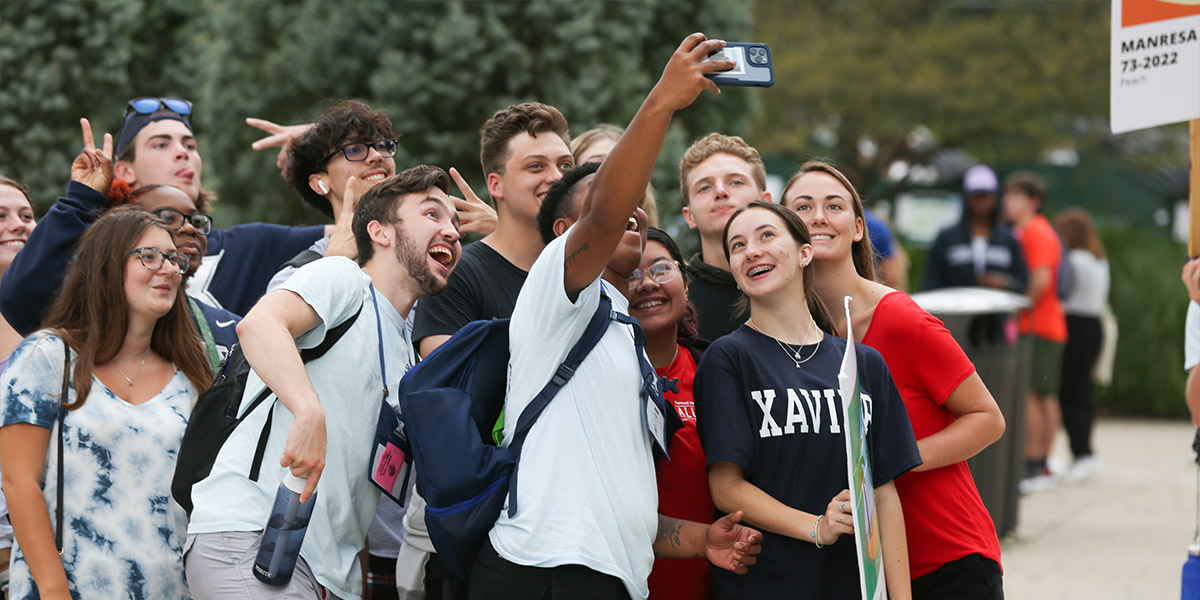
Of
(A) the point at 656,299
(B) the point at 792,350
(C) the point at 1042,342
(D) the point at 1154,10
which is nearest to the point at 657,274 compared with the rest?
(A) the point at 656,299

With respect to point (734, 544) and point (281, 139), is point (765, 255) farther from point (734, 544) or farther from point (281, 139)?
point (281, 139)

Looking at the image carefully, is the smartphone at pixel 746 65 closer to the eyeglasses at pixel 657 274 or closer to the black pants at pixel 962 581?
the eyeglasses at pixel 657 274

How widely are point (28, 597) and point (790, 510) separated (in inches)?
85.9

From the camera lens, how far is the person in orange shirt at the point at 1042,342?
10031 mm

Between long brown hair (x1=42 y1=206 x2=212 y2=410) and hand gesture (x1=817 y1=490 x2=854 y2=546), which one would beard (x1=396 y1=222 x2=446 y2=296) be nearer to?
long brown hair (x1=42 y1=206 x2=212 y2=410)

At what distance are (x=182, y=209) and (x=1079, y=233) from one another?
9.39 meters

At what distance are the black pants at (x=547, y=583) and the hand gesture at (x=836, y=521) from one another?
0.54 metres

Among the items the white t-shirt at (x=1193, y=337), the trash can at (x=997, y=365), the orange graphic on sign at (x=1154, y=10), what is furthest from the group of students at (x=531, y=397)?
the trash can at (x=997, y=365)

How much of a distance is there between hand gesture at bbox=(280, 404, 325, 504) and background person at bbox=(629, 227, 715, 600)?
3.18ft

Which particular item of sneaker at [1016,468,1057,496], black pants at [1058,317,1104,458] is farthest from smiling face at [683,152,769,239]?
black pants at [1058,317,1104,458]

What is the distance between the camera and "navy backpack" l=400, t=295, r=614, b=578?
118 inches

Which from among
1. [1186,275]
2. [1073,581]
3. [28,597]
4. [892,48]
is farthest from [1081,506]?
[892,48]

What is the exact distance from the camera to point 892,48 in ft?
66.0

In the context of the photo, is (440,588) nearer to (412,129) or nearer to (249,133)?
(412,129)
